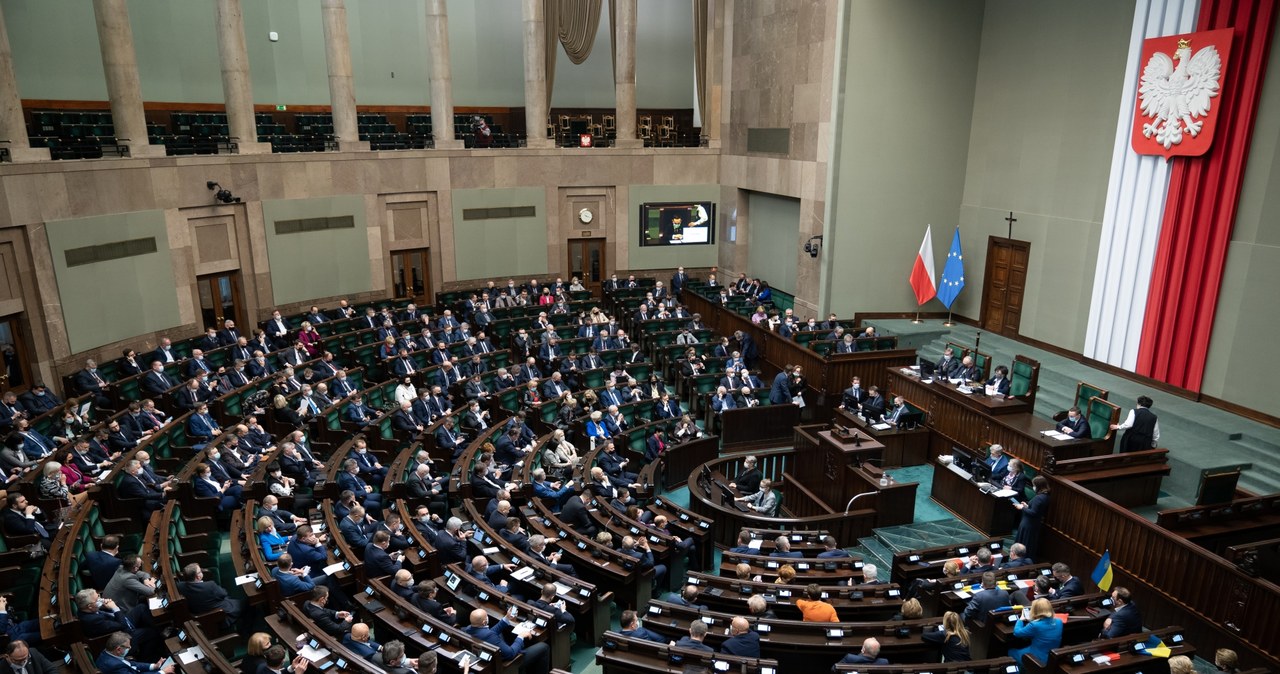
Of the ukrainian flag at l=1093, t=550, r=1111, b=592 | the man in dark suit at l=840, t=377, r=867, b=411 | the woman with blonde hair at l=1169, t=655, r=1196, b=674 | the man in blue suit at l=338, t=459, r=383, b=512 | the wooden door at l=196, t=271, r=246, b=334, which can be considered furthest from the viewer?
the wooden door at l=196, t=271, r=246, b=334

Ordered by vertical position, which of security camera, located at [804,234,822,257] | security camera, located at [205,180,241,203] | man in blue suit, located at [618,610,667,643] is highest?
security camera, located at [205,180,241,203]

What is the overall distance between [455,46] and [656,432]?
16.6 m

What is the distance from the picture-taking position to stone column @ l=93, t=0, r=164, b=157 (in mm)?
15289

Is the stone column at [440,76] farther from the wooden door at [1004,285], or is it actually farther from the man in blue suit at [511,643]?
the man in blue suit at [511,643]

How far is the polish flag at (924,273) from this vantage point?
18016 mm

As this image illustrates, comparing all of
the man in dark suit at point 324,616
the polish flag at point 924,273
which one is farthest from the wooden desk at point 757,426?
the man in dark suit at point 324,616

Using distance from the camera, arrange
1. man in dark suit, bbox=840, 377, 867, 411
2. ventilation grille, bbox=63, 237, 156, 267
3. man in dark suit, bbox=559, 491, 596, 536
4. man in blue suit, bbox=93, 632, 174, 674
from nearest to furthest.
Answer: man in blue suit, bbox=93, 632, 174, 674
man in dark suit, bbox=559, 491, 596, 536
man in dark suit, bbox=840, 377, 867, 411
ventilation grille, bbox=63, 237, 156, 267

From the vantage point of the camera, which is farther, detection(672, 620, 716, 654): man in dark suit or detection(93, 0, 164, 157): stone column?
detection(93, 0, 164, 157): stone column

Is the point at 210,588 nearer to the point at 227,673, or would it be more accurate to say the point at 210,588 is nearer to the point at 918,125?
the point at 227,673

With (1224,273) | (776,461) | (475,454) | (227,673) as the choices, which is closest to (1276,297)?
(1224,273)

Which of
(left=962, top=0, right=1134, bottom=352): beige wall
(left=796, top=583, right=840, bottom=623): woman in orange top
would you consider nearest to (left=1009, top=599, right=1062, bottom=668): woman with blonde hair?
(left=796, top=583, right=840, bottom=623): woman in orange top

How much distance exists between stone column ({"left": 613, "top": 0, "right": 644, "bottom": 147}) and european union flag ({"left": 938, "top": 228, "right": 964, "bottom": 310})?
367 inches

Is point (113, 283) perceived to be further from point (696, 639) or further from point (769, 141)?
point (769, 141)

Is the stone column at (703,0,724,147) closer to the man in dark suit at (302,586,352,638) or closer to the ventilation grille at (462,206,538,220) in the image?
the ventilation grille at (462,206,538,220)
